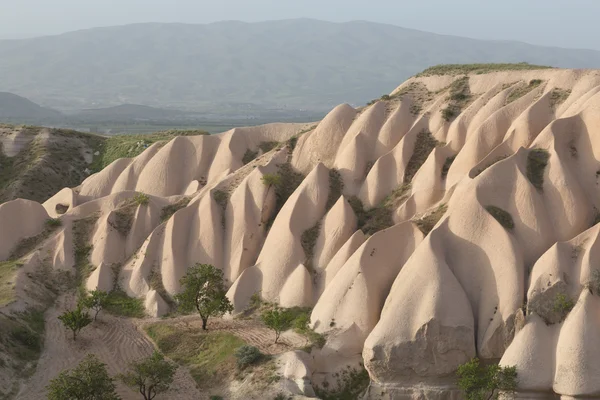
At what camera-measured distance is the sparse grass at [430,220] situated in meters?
34.4

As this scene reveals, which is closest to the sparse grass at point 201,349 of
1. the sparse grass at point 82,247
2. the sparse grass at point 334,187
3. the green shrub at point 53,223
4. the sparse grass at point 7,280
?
the sparse grass at point 7,280

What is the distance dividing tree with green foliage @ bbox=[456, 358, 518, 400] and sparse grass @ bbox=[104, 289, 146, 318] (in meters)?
18.5

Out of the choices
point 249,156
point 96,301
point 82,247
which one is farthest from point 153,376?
point 249,156

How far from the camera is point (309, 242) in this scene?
1533 inches

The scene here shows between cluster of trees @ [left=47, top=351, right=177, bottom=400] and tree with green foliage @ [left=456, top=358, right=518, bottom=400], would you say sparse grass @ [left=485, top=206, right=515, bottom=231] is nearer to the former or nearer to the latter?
tree with green foliage @ [left=456, top=358, right=518, bottom=400]

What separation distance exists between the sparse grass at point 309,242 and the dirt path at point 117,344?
426 cm

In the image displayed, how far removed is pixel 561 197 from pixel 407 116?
13532mm

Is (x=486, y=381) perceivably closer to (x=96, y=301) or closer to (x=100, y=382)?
(x=100, y=382)

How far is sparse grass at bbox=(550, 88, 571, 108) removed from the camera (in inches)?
1542

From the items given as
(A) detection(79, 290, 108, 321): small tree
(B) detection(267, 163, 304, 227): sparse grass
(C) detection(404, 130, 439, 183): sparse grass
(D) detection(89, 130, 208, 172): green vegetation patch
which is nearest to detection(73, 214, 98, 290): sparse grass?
(A) detection(79, 290, 108, 321): small tree

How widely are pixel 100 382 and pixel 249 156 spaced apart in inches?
1085

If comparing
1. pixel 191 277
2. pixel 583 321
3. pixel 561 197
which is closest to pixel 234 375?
pixel 191 277

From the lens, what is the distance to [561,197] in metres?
33.3

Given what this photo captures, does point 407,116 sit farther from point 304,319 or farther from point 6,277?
point 6,277
